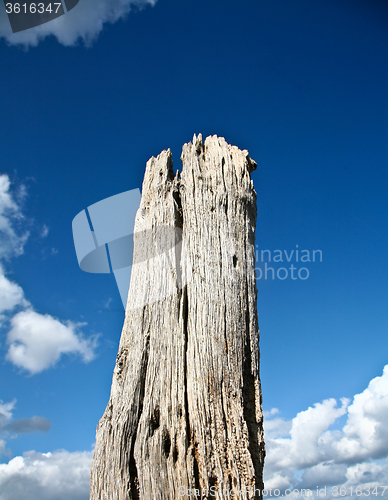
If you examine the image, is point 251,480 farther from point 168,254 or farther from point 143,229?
point 143,229

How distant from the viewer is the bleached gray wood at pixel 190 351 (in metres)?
3.15

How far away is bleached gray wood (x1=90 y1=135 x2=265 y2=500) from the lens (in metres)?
3.15

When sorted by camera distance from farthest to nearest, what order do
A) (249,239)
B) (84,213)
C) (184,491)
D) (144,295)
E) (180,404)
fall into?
(84,213) → (249,239) → (144,295) → (180,404) → (184,491)

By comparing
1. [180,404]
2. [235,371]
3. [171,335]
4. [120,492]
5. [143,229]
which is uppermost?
[143,229]

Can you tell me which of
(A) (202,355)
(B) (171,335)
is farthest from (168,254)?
(A) (202,355)

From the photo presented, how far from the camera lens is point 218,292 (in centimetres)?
380

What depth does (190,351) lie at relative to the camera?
361cm

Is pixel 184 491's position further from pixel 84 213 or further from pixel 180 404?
pixel 84 213

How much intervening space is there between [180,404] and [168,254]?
5.41ft

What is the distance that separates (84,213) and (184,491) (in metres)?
3.91

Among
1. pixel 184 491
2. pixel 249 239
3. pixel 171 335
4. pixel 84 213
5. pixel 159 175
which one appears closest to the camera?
pixel 184 491

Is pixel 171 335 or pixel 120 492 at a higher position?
pixel 171 335

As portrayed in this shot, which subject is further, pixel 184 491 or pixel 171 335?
pixel 171 335

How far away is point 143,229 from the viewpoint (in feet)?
14.3
